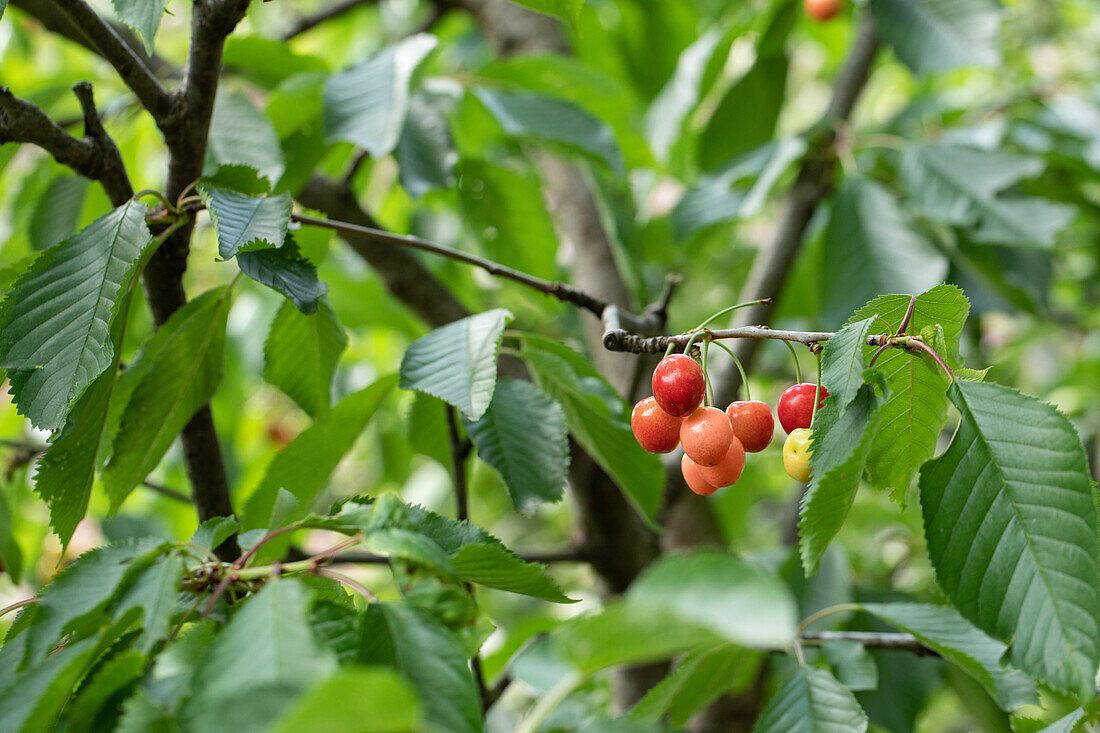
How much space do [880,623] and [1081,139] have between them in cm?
81

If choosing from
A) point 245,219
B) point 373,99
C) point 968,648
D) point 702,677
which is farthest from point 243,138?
point 968,648

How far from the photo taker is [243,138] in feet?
2.75

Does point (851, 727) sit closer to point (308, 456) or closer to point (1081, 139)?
point (308, 456)

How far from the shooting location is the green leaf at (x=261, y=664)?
29 cm

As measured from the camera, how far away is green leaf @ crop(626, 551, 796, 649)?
27cm

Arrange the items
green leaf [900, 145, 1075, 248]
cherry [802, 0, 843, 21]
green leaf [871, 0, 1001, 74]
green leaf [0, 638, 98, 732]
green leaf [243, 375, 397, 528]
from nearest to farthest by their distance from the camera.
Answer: green leaf [0, 638, 98, 732], green leaf [243, 375, 397, 528], green leaf [900, 145, 1075, 248], green leaf [871, 0, 1001, 74], cherry [802, 0, 843, 21]

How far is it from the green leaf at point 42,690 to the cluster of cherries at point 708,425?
33cm

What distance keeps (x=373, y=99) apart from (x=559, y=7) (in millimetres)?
340

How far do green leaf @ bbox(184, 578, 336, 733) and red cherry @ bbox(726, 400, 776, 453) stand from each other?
0.30 m

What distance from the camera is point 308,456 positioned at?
71cm

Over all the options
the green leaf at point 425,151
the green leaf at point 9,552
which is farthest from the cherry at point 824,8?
the green leaf at point 9,552

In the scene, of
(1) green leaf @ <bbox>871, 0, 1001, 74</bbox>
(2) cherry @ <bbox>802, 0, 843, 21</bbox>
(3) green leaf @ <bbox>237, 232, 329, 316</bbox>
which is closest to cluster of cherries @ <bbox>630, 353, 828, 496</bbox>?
(3) green leaf @ <bbox>237, 232, 329, 316</bbox>

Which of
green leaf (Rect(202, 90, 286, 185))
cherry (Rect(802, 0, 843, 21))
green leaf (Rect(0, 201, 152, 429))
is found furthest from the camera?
cherry (Rect(802, 0, 843, 21))

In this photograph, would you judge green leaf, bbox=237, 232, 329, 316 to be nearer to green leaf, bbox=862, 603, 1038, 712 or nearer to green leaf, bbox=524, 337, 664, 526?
green leaf, bbox=524, 337, 664, 526
